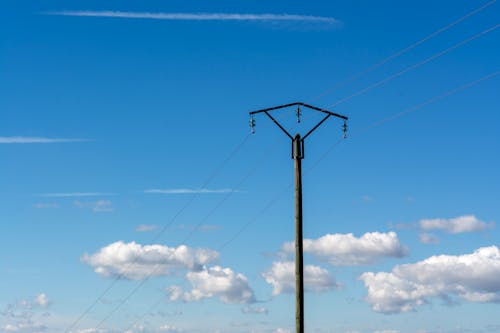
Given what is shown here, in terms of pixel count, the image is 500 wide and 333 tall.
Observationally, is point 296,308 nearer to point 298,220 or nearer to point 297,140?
point 298,220

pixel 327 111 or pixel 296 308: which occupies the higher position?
pixel 327 111

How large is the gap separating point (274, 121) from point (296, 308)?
818cm

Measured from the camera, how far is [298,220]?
33.1 m

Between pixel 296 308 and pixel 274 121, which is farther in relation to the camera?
pixel 274 121

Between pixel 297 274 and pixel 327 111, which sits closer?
pixel 297 274

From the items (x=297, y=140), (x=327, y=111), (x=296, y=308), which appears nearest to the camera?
(x=296, y=308)

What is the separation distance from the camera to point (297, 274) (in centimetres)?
3216

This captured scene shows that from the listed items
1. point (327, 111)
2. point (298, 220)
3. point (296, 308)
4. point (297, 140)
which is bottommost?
point (296, 308)

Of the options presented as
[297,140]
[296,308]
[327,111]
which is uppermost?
[327,111]

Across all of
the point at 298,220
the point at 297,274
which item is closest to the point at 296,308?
the point at 297,274

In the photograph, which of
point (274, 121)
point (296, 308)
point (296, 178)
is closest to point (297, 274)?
point (296, 308)

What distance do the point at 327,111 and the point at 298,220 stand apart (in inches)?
238

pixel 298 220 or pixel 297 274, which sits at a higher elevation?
pixel 298 220

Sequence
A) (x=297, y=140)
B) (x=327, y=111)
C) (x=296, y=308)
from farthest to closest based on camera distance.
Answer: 1. (x=327, y=111)
2. (x=297, y=140)
3. (x=296, y=308)
